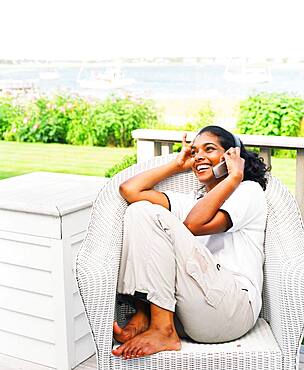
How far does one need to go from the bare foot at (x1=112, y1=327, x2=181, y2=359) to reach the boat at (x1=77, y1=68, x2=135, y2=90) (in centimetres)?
715

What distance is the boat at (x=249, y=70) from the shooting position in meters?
7.89

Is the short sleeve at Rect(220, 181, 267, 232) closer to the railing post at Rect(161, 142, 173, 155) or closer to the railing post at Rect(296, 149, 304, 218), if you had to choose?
the railing post at Rect(296, 149, 304, 218)

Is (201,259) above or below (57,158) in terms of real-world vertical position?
above

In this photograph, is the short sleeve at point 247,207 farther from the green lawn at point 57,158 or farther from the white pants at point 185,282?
the green lawn at point 57,158

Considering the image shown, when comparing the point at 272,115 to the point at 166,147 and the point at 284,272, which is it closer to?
the point at 166,147

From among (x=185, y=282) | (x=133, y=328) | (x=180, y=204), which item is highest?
(x=180, y=204)

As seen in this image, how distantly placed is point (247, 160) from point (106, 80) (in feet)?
22.5

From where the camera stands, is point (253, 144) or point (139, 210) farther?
point (253, 144)

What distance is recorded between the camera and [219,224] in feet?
6.37

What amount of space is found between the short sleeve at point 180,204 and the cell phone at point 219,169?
161 millimetres

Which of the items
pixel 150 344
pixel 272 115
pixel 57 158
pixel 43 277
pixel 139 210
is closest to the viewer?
pixel 150 344

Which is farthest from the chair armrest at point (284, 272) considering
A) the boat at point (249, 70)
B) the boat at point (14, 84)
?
the boat at point (14, 84)

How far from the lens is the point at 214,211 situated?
195 centimetres

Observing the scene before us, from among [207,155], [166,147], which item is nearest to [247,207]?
[207,155]
